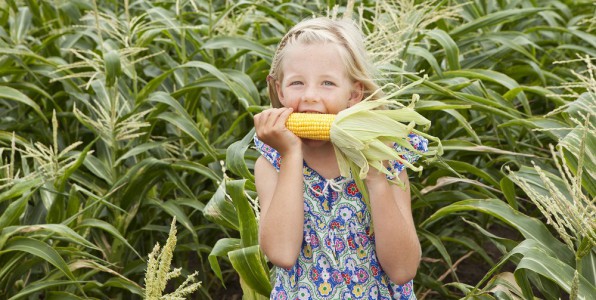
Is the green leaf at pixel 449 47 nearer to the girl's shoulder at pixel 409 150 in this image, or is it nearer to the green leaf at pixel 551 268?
the green leaf at pixel 551 268

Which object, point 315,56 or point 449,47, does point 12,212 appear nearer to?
point 315,56

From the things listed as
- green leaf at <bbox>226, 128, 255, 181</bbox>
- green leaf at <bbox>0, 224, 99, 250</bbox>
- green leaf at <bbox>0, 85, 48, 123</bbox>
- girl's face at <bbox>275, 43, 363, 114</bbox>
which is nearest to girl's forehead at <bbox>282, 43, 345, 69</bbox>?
girl's face at <bbox>275, 43, 363, 114</bbox>

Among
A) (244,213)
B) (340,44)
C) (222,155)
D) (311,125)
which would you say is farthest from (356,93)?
(222,155)

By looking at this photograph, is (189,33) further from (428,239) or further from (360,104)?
(360,104)

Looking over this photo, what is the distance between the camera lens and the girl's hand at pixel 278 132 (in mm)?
2154

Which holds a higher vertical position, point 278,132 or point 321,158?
point 278,132

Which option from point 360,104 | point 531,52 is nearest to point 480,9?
point 531,52

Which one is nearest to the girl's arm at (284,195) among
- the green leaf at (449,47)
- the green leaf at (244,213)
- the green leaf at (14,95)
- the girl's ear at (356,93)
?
the girl's ear at (356,93)

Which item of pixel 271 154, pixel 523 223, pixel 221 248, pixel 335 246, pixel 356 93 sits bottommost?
pixel 221 248

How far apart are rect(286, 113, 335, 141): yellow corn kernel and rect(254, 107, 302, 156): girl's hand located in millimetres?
14

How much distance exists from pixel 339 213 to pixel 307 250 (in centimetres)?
12

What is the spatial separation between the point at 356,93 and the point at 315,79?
166 mm

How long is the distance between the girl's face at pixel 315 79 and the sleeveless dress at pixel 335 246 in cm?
17

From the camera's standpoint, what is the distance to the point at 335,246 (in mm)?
2268
